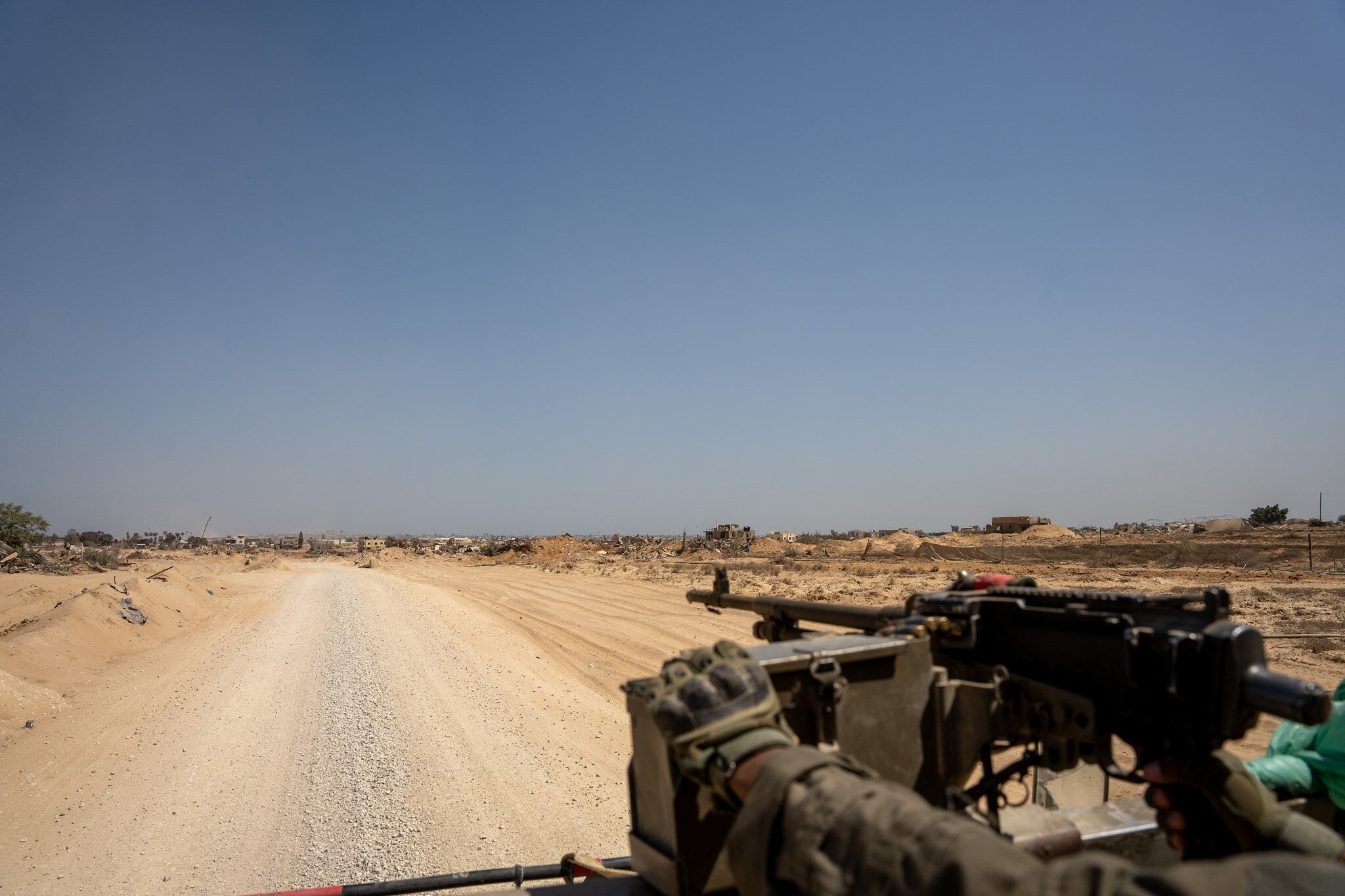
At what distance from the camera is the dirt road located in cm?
504

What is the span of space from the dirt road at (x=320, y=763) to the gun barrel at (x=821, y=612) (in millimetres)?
2587

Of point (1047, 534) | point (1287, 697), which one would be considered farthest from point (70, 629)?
point (1047, 534)

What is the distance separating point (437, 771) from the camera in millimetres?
6598

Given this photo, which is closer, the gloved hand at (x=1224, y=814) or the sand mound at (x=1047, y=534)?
the gloved hand at (x=1224, y=814)

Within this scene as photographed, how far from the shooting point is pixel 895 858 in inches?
44.9

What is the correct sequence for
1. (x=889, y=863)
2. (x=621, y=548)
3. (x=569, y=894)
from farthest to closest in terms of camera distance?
(x=621, y=548)
(x=569, y=894)
(x=889, y=863)

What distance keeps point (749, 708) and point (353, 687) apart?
366 inches

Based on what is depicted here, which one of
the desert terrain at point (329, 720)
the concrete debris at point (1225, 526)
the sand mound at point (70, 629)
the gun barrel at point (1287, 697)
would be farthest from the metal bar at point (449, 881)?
the concrete debris at point (1225, 526)

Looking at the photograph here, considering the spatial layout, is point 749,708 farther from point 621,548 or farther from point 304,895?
point 621,548

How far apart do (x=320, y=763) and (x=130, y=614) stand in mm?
9901

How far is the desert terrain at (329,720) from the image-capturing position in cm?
517

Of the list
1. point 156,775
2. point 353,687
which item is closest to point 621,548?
point 353,687

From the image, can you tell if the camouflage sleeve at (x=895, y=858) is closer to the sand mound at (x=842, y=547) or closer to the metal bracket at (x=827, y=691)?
the metal bracket at (x=827, y=691)

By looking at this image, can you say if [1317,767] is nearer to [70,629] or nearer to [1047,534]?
[70,629]
